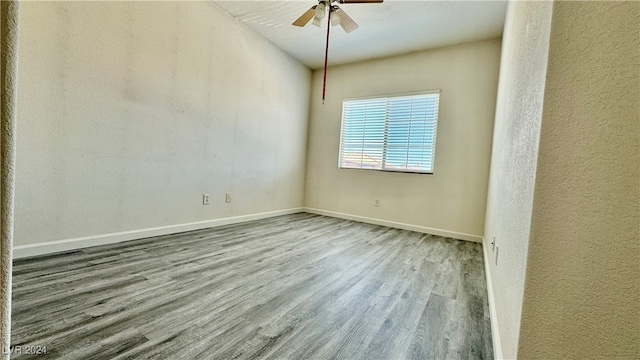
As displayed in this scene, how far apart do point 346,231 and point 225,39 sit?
298 cm

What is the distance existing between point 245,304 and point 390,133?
3.38 meters

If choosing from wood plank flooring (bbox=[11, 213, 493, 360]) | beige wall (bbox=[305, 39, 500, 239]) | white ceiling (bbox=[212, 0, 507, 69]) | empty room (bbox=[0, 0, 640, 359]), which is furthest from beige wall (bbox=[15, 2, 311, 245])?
beige wall (bbox=[305, 39, 500, 239])

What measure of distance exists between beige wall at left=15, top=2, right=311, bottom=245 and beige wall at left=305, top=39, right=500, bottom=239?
1.40 metres

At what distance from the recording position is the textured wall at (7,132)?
416 mm

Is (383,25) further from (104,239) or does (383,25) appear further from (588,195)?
(104,239)

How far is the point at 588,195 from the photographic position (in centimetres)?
67

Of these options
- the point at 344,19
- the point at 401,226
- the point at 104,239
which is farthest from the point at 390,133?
the point at 104,239

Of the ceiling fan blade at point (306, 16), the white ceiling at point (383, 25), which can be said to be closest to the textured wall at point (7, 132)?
the ceiling fan blade at point (306, 16)

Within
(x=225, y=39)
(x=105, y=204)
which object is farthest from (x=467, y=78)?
(x=105, y=204)

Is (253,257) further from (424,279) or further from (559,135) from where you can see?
(559,135)

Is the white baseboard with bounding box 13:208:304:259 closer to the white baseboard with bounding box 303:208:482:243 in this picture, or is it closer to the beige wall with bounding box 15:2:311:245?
the beige wall with bounding box 15:2:311:245

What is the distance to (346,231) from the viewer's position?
3.58 meters

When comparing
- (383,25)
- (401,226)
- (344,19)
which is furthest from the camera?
(401,226)

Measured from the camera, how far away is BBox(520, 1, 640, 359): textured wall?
2.07ft
